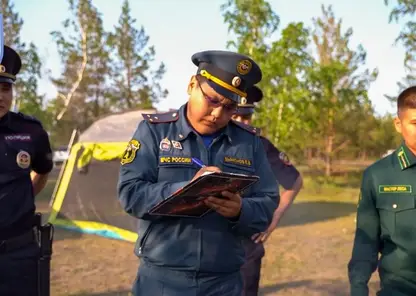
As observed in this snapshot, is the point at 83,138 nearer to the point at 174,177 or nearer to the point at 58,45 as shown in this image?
the point at 174,177

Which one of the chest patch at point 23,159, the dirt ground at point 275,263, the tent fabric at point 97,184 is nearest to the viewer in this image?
the chest patch at point 23,159

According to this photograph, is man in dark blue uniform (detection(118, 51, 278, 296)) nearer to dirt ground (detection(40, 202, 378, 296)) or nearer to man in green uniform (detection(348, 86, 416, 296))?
man in green uniform (detection(348, 86, 416, 296))

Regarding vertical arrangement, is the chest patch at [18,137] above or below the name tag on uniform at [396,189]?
above

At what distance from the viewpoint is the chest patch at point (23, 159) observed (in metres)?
3.25

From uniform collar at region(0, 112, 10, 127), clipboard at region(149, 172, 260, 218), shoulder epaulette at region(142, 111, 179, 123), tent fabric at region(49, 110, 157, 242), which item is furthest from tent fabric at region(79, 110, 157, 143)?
clipboard at region(149, 172, 260, 218)

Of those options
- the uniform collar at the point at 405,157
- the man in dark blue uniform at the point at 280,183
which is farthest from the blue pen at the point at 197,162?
the man in dark blue uniform at the point at 280,183

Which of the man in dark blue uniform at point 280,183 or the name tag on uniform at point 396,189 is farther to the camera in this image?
the man in dark blue uniform at point 280,183

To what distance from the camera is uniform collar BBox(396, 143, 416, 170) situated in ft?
8.91

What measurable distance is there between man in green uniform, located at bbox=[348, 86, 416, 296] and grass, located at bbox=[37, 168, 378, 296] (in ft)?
11.8

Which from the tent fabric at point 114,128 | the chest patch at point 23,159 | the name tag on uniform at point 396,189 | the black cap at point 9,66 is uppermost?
the black cap at point 9,66

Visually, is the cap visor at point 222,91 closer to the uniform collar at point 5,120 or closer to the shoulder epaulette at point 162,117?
the shoulder epaulette at point 162,117

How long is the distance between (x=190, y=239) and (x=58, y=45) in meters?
27.5

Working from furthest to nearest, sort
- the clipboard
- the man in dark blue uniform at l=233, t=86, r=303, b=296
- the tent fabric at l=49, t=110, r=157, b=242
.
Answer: the tent fabric at l=49, t=110, r=157, b=242
the man in dark blue uniform at l=233, t=86, r=303, b=296
the clipboard

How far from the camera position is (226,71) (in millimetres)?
2420
